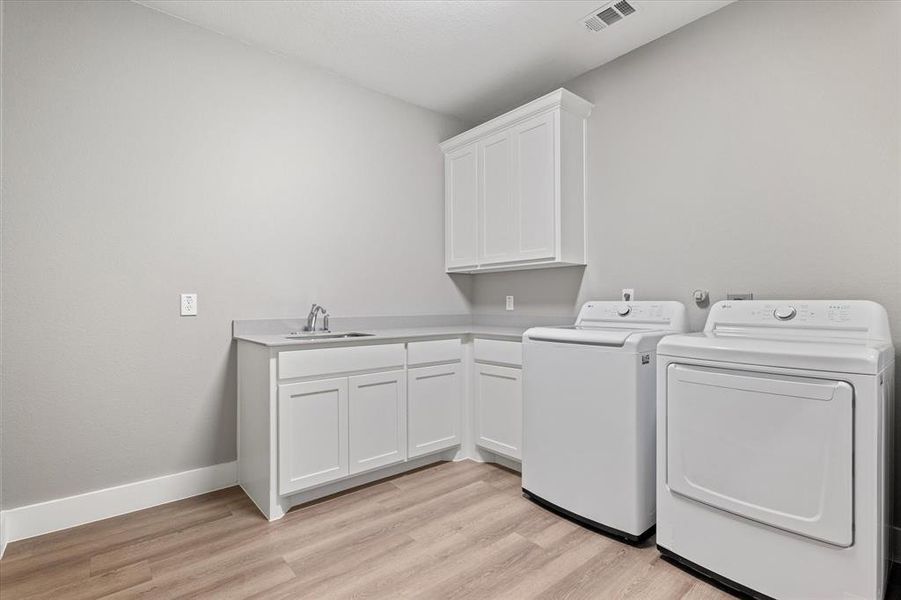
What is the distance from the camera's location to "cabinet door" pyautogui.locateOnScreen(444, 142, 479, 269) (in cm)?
337

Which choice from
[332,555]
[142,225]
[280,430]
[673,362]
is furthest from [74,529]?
[673,362]

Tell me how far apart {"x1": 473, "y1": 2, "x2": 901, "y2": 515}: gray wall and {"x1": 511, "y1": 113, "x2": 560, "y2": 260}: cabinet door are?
332mm

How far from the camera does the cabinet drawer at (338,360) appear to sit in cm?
223

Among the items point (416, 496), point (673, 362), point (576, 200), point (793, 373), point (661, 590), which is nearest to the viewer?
point (793, 373)

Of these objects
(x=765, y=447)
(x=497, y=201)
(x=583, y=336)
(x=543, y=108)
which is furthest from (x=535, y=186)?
(x=765, y=447)

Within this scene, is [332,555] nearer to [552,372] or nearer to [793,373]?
[552,372]

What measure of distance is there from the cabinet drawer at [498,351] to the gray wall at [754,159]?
26.1 inches

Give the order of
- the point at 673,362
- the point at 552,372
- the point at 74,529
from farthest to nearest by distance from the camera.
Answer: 1. the point at 552,372
2. the point at 74,529
3. the point at 673,362

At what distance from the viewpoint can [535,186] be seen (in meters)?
2.91

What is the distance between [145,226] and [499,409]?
2256mm

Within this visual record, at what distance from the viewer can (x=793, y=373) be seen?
4.86ft

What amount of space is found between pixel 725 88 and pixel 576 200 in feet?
3.18

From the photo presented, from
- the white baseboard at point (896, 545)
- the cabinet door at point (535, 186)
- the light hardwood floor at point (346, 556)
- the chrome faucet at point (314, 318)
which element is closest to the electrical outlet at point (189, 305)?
the chrome faucet at point (314, 318)

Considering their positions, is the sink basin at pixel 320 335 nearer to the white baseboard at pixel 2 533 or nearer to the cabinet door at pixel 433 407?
the cabinet door at pixel 433 407
